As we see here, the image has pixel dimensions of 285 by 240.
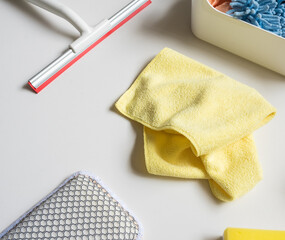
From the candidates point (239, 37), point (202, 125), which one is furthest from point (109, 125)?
point (239, 37)

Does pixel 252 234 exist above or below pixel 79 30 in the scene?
below

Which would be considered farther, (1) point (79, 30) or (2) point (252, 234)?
(1) point (79, 30)

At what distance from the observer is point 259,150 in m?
0.70

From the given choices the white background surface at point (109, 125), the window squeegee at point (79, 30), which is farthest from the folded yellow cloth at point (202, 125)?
the window squeegee at point (79, 30)

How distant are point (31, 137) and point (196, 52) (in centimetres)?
37

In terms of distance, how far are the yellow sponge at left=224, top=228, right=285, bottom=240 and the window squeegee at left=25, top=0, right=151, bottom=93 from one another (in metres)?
0.45

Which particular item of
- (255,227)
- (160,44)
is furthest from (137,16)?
(255,227)

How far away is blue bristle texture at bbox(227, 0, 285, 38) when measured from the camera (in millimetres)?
724

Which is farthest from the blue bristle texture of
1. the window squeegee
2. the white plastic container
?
the window squeegee

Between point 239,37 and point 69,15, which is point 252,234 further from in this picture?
point 69,15

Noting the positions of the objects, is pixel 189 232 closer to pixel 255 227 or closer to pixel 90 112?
pixel 255 227

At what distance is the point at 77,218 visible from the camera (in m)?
0.64

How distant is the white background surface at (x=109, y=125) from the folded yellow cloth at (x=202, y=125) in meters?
0.02

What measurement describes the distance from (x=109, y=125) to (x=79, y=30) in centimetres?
23
